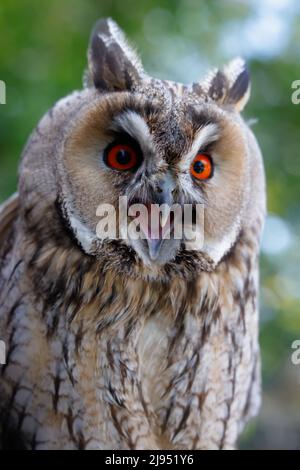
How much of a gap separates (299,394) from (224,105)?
166 inches

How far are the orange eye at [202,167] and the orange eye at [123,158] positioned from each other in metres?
0.13

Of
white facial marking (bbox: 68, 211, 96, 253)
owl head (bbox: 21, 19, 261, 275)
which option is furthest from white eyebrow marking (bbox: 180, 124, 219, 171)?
white facial marking (bbox: 68, 211, 96, 253)

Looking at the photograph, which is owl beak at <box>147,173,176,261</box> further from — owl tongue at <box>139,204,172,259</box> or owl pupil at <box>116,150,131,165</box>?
owl pupil at <box>116,150,131,165</box>

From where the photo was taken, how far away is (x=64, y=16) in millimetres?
3164

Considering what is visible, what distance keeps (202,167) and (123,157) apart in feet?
0.62

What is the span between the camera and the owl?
4.91 ft

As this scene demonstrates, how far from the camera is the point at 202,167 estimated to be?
154 cm

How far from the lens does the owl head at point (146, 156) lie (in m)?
1.45

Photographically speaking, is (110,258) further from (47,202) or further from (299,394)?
(299,394)

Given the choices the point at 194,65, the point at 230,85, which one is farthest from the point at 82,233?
the point at 194,65

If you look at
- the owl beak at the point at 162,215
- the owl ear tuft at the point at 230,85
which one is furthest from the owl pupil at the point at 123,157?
the owl ear tuft at the point at 230,85

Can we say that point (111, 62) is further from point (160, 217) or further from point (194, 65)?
point (194, 65)

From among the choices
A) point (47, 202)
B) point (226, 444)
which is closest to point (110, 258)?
point (47, 202)

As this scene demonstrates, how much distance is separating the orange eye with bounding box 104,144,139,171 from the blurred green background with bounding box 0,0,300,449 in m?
1.31
